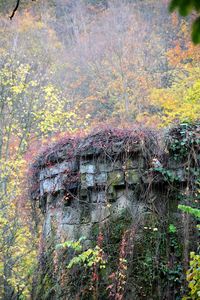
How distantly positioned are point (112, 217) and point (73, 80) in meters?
15.4

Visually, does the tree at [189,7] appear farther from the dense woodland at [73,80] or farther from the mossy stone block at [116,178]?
the dense woodland at [73,80]

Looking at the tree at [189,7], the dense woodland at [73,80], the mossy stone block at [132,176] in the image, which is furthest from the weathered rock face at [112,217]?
the tree at [189,7]

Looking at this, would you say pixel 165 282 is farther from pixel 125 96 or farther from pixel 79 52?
pixel 79 52

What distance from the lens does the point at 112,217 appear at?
6.26 meters

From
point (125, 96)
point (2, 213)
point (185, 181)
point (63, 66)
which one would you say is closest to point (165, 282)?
point (185, 181)

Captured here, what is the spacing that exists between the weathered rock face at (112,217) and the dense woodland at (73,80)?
41.8 inches

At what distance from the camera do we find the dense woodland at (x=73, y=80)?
10.3 m

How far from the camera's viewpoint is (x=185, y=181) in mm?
6168

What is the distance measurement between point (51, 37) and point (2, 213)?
51.4 feet

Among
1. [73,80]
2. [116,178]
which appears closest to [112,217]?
[116,178]

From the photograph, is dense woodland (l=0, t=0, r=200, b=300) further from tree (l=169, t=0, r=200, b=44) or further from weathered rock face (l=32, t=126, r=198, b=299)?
tree (l=169, t=0, r=200, b=44)

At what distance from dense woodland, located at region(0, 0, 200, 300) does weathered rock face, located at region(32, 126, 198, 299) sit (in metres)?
1.06

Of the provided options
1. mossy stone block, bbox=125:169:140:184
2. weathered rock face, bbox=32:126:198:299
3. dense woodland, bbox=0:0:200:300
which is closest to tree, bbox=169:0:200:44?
weathered rock face, bbox=32:126:198:299

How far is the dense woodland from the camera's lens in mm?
10266
